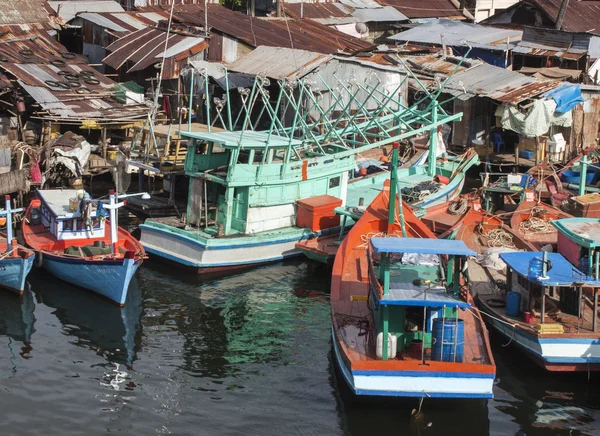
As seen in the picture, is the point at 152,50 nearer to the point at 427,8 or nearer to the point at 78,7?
the point at 78,7

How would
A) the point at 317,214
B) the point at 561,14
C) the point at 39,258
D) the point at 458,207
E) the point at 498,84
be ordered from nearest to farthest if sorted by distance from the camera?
the point at 39,258, the point at 317,214, the point at 458,207, the point at 498,84, the point at 561,14

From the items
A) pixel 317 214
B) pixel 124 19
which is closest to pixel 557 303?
pixel 317 214

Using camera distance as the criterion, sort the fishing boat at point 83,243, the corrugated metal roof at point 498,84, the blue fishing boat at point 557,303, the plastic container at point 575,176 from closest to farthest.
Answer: the blue fishing boat at point 557,303
the fishing boat at point 83,243
the plastic container at point 575,176
the corrugated metal roof at point 498,84

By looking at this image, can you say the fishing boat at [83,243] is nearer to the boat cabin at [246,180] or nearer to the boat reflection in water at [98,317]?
the boat reflection in water at [98,317]

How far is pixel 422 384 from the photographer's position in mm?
17312

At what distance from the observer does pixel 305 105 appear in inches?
1416

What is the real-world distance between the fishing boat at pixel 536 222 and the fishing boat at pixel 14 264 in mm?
13558

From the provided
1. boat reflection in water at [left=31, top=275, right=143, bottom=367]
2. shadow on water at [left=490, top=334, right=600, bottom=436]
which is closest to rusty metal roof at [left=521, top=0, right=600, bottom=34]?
shadow on water at [left=490, top=334, right=600, bottom=436]

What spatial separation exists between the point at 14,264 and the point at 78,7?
25391 mm

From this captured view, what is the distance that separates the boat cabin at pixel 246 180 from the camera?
2612 cm

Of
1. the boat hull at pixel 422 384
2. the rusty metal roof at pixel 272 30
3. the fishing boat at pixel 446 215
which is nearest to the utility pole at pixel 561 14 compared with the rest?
the rusty metal roof at pixel 272 30

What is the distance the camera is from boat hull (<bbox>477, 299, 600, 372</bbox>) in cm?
1919

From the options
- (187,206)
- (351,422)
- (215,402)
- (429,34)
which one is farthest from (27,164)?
(429,34)

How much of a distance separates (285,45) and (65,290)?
1924cm
